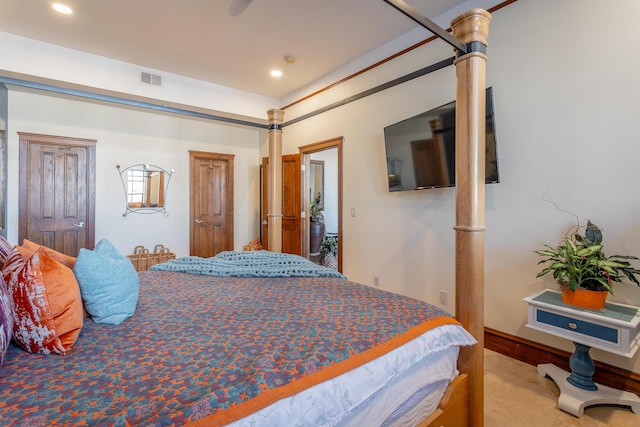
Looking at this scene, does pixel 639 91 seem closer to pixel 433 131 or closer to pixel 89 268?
pixel 433 131

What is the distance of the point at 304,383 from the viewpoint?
0.91m

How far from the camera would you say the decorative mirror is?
469 centimetres

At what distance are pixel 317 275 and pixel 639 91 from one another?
7.49 feet

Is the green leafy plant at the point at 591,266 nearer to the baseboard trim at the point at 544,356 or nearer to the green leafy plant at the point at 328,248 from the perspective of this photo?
the baseboard trim at the point at 544,356

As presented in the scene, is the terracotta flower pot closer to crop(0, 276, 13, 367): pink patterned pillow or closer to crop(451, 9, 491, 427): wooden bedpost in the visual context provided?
crop(451, 9, 491, 427): wooden bedpost

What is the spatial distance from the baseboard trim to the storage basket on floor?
4.33 m

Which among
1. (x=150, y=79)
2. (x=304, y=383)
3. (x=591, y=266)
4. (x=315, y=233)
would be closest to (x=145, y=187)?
(x=150, y=79)

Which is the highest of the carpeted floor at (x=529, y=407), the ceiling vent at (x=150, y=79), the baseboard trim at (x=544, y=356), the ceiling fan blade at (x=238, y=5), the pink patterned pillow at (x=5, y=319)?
the ceiling vent at (x=150, y=79)

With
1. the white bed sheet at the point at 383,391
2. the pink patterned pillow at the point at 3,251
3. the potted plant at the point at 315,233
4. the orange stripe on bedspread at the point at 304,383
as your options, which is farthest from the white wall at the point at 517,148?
the pink patterned pillow at the point at 3,251

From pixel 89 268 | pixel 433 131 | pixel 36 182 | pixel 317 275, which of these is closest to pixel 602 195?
pixel 433 131

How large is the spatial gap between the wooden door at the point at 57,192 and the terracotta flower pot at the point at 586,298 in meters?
5.38

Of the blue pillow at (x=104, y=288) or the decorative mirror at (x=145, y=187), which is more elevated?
the decorative mirror at (x=145, y=187)

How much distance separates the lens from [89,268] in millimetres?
1295

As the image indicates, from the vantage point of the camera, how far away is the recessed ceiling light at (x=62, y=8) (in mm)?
2715
